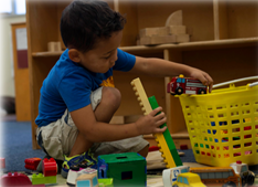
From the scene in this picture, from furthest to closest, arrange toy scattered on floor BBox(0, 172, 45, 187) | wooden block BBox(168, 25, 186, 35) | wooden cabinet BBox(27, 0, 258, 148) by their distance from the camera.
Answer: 1. wooden cabinet BBox(27, 0, 258, 148)
2. wooden block BBox(168, 25, 186, 35)
3. toy scattered on floor BBox(0, 172, 45, 187)

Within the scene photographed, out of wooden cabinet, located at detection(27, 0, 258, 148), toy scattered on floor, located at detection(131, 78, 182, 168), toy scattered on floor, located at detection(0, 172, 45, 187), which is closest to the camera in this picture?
toy scattered on floor, located at detection(0, 172, 45, 187)

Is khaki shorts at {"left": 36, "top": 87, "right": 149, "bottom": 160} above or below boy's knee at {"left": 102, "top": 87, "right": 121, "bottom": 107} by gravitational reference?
below

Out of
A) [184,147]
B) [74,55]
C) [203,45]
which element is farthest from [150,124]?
[203,45]

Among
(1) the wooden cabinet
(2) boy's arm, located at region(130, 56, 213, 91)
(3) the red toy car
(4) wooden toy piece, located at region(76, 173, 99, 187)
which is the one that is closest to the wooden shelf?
(1) the wooden cabinet

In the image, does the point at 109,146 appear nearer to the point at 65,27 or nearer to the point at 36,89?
the point at 65,27

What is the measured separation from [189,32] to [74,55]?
36.8 inches

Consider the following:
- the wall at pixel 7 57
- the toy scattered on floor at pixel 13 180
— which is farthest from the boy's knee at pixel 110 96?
the wall at pixel 7 57

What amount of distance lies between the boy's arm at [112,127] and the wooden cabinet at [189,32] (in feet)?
1.94

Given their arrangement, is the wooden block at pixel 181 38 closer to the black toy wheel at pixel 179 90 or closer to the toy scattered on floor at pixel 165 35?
the toy scattered on floor at pixel 165 35

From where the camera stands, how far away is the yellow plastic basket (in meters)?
0.89

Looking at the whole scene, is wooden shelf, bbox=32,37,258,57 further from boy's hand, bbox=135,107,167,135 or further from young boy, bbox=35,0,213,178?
boy's hand, bbox=135,107,167,135

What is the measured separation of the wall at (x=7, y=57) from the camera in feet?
13.8

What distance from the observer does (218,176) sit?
2.28 ft

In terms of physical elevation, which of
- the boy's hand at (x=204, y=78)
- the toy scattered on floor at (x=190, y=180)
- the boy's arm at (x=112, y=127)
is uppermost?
the boy's hand at (x=204, y=78)
